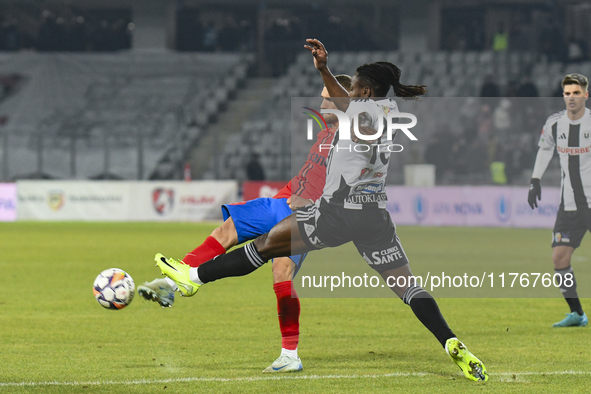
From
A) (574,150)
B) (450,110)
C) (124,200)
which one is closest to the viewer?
(574,150)

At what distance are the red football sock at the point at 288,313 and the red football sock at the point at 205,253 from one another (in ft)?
1.60

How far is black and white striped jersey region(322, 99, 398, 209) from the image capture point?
512 cm

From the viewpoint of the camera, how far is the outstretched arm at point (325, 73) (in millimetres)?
5348

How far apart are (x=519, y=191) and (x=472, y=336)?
15.0 meters

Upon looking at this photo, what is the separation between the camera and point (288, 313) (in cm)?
577

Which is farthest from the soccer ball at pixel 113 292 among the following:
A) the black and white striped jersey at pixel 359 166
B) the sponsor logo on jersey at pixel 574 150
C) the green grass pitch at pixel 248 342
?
the sponsor logo on jersey at pixel 574 150

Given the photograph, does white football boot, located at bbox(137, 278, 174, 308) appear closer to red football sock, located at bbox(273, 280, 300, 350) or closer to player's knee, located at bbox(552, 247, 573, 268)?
red football sock, located at bbox(273, 280, 300, 350)

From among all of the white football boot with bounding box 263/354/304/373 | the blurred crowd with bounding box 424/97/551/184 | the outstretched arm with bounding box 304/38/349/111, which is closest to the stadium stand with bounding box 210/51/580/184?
the blurred crowd with bounding box 424/97/551/184

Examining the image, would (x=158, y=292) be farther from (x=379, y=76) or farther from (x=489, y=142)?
(x=489, y=142)

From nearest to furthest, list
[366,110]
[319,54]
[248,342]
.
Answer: [366,110], [319,54], [248,342]

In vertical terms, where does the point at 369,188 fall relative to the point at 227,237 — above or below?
above

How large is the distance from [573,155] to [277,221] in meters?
3.39

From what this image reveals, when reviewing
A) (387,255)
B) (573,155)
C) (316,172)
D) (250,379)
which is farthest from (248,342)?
(573,155)

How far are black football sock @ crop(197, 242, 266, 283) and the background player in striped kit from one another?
334 mm
